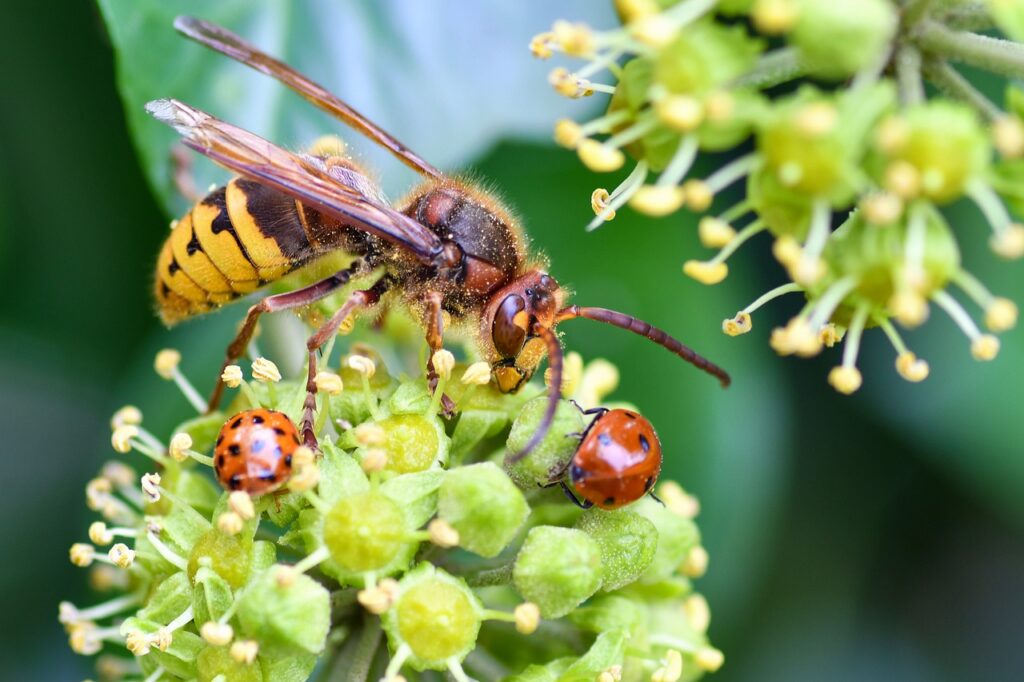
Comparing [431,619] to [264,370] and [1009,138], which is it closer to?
[264,370]

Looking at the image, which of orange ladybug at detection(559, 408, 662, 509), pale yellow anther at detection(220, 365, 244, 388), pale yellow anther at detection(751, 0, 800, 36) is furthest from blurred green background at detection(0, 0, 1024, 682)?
pale yellow anther at detection(751, 0, 800, 36)

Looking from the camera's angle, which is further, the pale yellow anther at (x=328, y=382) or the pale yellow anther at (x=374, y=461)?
the pale yellow anther at (x=328, y=382)

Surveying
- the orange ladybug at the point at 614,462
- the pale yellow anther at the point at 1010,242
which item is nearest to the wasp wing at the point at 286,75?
the orange ladybug at the point at 614,462

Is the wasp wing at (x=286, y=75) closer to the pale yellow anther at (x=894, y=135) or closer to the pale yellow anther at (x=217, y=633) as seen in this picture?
the pale yellow anther at (x=217, y=633)

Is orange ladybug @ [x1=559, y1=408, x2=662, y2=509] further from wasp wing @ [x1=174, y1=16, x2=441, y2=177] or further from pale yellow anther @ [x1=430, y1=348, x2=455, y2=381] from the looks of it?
wasp wing @ [x1=174, y1=16, x2=441, y2=177]

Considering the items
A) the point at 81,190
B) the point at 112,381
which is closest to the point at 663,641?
the point at 112,381

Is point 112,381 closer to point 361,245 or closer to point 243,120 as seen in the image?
point 243,120

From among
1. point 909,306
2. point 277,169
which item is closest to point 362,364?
point 277,169
